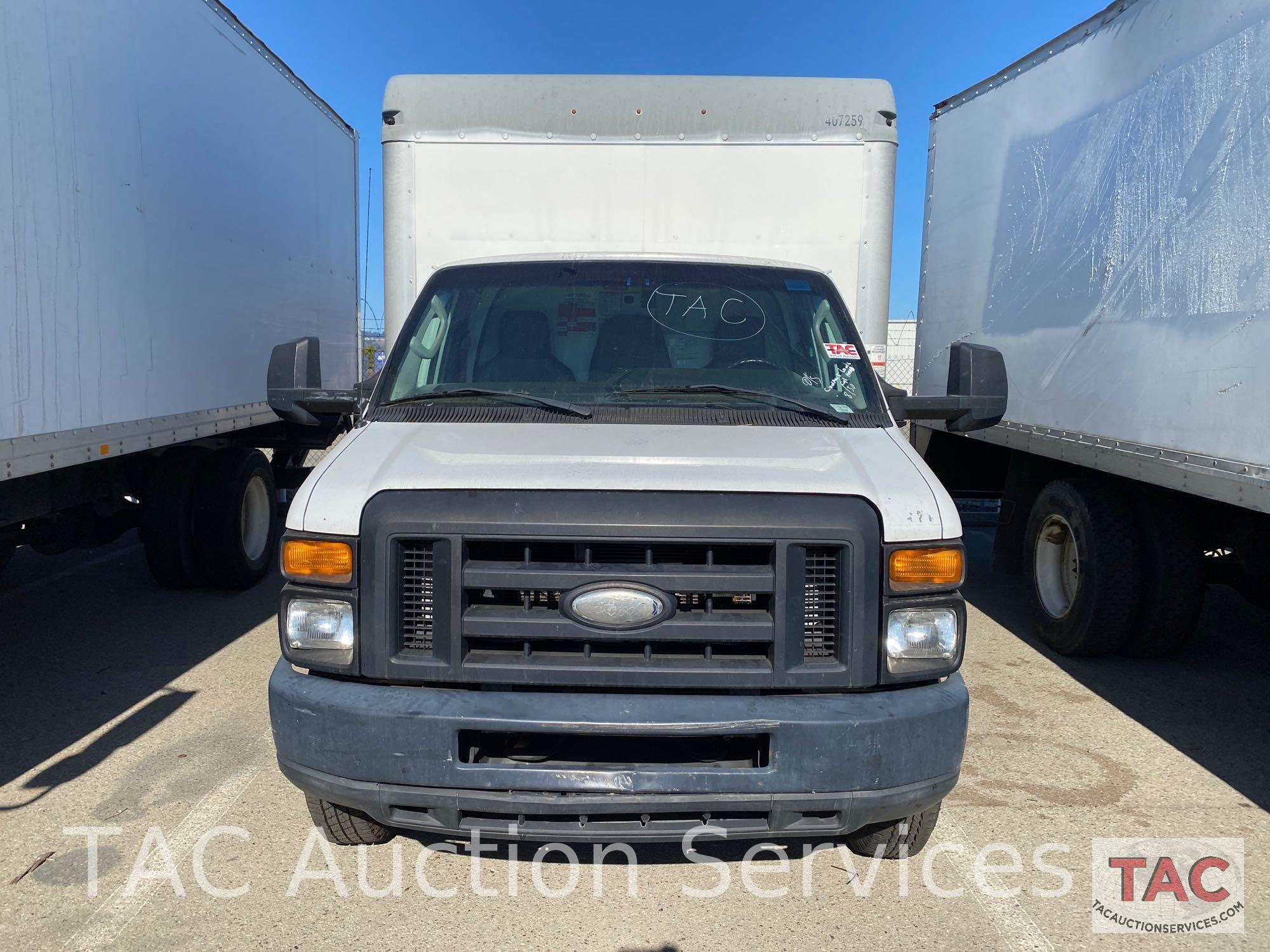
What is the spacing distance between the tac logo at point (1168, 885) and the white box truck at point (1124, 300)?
4.57 ft

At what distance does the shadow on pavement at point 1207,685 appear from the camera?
4500mm

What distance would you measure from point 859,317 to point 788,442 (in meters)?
2.32

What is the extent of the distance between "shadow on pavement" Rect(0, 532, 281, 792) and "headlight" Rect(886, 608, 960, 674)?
3.55 meters

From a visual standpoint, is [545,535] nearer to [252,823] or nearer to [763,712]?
[763,712]

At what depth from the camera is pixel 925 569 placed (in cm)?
288

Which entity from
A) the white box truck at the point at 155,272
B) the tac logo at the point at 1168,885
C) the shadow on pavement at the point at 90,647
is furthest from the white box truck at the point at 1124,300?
the shadow on pavement at the point at 90,647

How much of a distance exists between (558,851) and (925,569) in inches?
68.5

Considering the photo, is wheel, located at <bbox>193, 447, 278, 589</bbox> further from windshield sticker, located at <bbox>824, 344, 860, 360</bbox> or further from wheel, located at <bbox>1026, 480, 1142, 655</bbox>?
wheel, located at <bbox>1026, 480, 1142, 655</bbox>

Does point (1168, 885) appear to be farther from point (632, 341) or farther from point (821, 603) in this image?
point (632, 341)

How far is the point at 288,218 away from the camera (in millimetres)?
7668

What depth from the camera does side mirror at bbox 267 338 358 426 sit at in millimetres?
4004

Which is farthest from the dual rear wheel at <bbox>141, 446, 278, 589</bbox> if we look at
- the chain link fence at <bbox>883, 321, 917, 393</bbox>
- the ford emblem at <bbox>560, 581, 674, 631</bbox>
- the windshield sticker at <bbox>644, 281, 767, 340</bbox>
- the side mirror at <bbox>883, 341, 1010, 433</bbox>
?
the chain link fence at <bbox>883, 321, 917, 393</bbox>

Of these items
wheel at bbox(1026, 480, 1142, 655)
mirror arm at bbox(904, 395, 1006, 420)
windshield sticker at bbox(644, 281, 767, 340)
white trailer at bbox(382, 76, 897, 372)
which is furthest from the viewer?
wheel at bbox(1026, 480, 1142, 655)

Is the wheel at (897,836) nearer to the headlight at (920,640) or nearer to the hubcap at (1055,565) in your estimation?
the headlight at (920,640)
